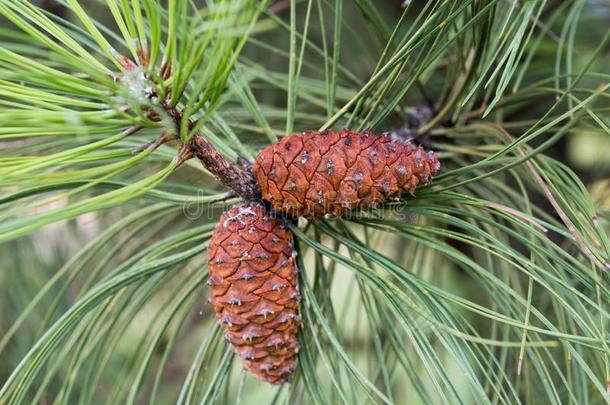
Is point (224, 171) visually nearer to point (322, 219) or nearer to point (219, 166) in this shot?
point (219, 166)

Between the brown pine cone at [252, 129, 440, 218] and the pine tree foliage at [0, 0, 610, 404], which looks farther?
the brown pine cone at [252, 129, 440, 218]

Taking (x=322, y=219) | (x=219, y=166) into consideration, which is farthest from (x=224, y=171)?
(x=322, y=219)

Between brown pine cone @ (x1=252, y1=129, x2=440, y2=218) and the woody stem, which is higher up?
the woody stem

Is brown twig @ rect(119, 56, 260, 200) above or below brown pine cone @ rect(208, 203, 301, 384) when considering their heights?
above

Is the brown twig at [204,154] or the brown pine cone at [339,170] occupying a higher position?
the brown twig at [204,154]

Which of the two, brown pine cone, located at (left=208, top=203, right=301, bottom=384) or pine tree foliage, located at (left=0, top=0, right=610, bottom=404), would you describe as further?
brown pine cone, located at (left=208, top=203, right=301, bottom=384)
